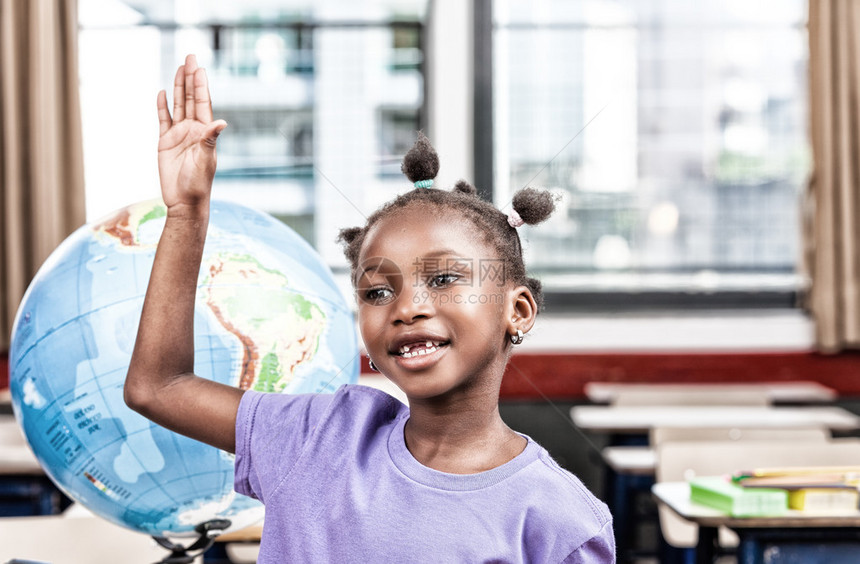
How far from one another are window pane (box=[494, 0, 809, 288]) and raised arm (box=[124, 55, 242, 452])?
12.1 ft

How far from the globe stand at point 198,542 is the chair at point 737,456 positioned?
1.62m

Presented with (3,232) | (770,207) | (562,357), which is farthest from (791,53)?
(3,232)

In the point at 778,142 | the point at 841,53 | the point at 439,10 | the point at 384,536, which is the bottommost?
the point at 384,536

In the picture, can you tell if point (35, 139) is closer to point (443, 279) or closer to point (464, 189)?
point (464, 189)

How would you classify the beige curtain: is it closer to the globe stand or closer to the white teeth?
the globe stand

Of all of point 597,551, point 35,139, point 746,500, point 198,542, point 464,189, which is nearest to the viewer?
point 597,551

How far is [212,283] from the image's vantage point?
3.82ft

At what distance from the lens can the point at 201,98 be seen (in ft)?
3.34

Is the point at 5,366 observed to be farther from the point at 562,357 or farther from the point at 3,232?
the point at 562,357

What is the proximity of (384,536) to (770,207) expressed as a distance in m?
4.22

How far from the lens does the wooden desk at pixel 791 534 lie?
2055 millimetres

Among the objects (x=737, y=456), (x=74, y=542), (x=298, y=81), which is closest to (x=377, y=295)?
(x=74, y=542)

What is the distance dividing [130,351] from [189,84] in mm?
330

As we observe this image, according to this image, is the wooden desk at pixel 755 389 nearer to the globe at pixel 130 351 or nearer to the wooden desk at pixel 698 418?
the wooden desk at pixel 698 418
